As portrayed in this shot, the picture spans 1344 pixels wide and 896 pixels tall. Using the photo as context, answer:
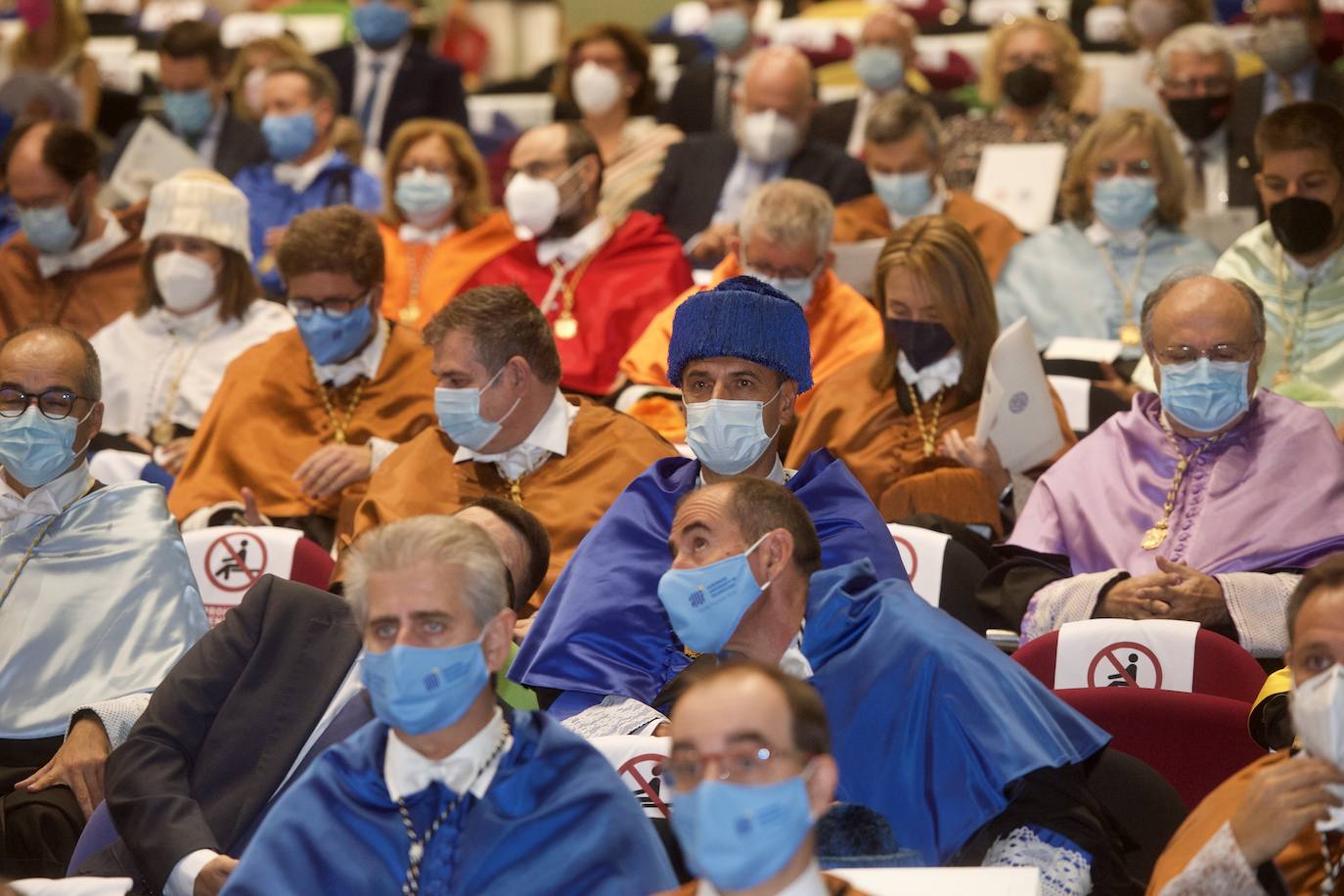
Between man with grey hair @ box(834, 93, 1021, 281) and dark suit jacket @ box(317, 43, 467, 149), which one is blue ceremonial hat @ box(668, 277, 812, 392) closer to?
man with grey hair @ box(834, 93, 1021, 281)

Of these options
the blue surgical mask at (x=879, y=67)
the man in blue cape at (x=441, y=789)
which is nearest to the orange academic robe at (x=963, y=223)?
the blue surgical mask at (x=879, y=67)

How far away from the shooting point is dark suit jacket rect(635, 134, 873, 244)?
893cm

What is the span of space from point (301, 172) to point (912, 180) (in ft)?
9.15

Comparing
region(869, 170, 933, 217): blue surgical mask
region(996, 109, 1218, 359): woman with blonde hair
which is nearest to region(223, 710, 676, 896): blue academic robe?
region(996, 109, 1218, 359): woman with blonde hair

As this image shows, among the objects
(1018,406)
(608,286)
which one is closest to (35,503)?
(1018,406)

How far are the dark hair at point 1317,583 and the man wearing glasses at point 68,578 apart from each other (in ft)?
8.70

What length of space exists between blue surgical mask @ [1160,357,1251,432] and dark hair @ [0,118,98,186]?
15.2 feet

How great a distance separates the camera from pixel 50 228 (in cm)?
827

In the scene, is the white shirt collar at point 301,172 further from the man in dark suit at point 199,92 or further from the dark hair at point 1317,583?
the dark hair at point 1317,583

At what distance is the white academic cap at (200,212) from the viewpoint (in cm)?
741

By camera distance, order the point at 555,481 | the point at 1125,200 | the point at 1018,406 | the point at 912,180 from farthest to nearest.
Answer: the point at 912,180, the point at 1125,200, the point at 1018,406, the point at 555,481

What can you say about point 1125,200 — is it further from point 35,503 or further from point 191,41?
point 191,41

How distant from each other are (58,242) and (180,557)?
3.53 metres

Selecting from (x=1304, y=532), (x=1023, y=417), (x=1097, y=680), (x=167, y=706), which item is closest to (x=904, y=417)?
(x=1023, y=417)
